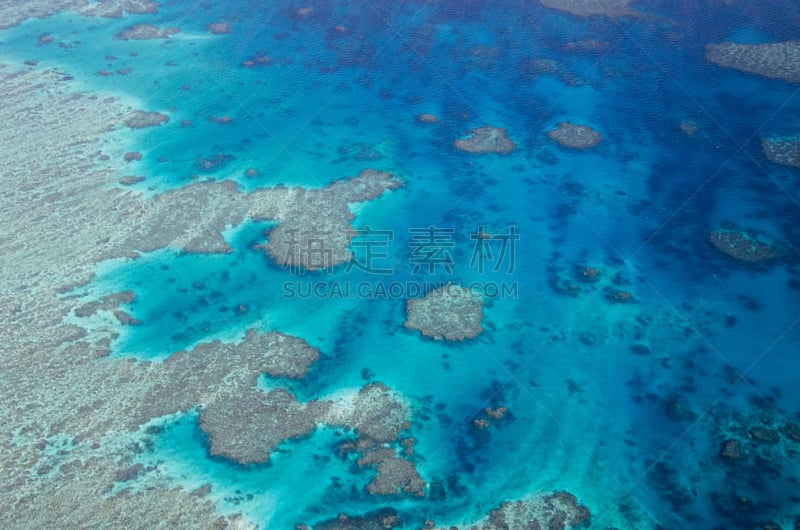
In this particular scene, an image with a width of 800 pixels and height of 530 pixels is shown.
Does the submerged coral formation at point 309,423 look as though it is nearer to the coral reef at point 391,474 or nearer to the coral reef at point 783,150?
the coral reef at point 391,474

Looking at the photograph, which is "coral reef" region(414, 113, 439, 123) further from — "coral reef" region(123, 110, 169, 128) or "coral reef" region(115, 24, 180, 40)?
"coral reef" region(115, 24, 180, 40)

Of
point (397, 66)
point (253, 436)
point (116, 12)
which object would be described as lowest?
point (253, 436)

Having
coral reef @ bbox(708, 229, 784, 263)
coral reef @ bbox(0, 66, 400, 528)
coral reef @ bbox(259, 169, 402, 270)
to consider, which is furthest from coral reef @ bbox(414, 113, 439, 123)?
coral reef @ bbox(708, 229, 784, 263)

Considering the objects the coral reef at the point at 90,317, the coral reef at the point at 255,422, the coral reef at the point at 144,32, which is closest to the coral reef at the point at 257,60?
the coral reef at the point at 144,32

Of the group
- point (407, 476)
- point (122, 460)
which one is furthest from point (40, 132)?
point (407, 476)

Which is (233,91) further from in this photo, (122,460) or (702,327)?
(702,327)

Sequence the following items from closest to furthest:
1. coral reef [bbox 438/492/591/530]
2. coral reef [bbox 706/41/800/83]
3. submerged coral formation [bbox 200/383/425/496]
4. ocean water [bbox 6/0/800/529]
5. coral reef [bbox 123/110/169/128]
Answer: coral reef [bbox 438/492/591/530], ocean water [bbox 6/0/800/529], submerged coral formation [bbox 200/383/425/496], coral reef [bbox 123/110/169/128], coral reef [bbox 706/41/800/83]

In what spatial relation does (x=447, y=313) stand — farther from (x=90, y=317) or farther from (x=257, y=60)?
(x=257, y=60)
